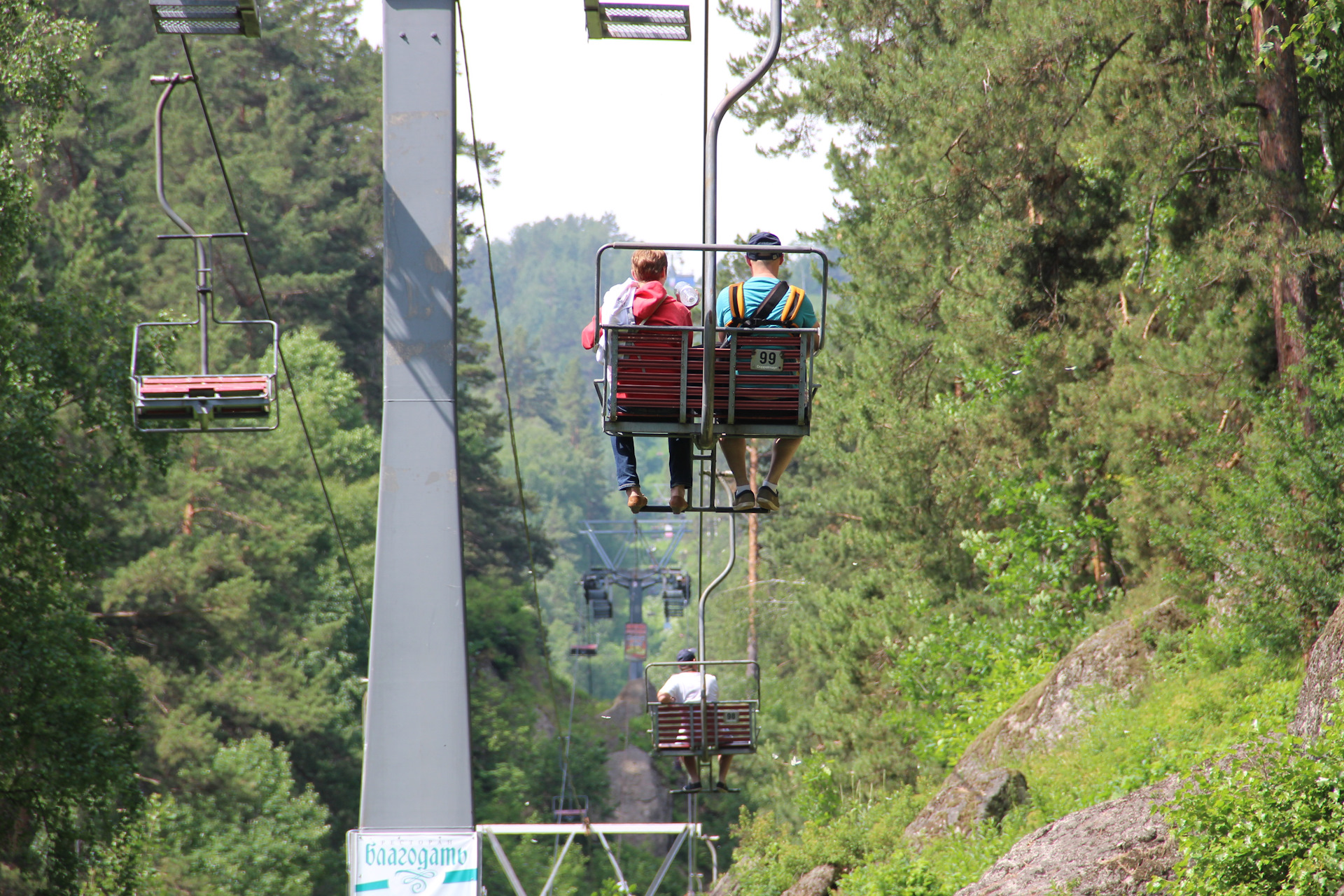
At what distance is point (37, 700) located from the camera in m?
16.5

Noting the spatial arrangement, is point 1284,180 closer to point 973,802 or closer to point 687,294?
point 973,802

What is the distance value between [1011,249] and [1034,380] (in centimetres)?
207

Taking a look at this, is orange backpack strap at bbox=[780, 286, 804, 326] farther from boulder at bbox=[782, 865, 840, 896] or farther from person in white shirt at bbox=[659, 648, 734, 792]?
boulder at bbox=[782, 865, 840, 896]

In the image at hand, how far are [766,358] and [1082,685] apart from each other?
35.7ft

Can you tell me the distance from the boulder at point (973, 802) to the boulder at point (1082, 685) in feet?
4.03

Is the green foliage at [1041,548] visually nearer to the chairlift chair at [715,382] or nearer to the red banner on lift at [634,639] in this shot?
the chairlift chair at [715,382]

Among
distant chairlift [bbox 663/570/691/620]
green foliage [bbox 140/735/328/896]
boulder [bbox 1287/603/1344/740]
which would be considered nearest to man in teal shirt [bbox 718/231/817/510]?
boulder [bbox 1287/603/1344/740]

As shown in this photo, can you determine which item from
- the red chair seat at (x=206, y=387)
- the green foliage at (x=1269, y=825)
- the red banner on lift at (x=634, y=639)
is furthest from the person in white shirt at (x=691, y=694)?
the red banner on lift at (x=634, y=639)

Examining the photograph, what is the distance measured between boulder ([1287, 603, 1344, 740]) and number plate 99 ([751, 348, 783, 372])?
458cm

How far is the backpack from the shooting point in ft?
22.5

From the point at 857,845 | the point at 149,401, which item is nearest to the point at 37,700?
the point at 149,401

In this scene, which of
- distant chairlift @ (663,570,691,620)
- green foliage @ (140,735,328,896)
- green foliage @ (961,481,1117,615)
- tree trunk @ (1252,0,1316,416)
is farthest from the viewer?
distant chairlift @ (663,570,691,620)

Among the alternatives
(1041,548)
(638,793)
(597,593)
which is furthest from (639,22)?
(597,593)

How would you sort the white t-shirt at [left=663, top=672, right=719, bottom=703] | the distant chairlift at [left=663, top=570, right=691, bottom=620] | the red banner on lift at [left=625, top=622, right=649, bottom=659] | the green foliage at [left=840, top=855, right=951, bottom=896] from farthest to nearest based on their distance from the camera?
the red banner on lift at [left=625, top=622, right=649, bottom=659], the distant chairlift at [left=663, top=570, right=691, bottom=620], the white t-shirt at [left=663, top=672, right=719, bottom=703], the green foliage at [left=840, top=855, right=951, bottom=896]
